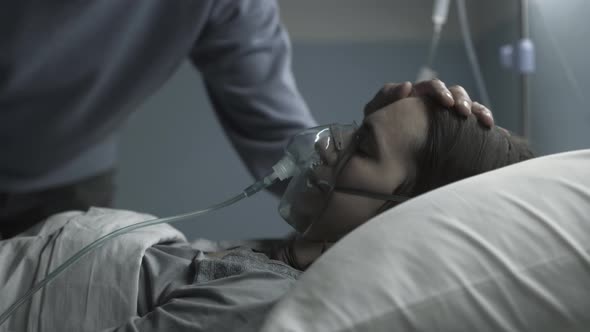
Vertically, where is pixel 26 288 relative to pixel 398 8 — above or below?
below

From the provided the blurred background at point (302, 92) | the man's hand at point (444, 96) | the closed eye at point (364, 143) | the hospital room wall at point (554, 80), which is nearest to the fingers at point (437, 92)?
the man's hand at point (444, 96)

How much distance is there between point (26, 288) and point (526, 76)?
1.37 meters

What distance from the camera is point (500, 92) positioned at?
2.17 m

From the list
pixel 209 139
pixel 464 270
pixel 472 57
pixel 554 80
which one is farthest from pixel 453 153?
pixel 209 139

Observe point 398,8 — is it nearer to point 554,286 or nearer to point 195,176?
point 195,176

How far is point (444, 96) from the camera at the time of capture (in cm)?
96

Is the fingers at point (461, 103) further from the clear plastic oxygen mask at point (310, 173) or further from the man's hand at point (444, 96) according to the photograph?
the clear plastic oxygen mask at point (310, 173)

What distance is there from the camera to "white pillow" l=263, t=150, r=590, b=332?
0.57m

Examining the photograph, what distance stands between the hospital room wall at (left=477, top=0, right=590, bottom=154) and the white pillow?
3.69 feet

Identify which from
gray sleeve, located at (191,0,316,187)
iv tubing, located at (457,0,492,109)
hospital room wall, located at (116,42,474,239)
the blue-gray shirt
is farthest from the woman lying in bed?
hospital room wall, located at (116,42,474,239)

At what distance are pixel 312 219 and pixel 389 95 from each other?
27 cm

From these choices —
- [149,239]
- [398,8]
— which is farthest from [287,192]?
[398,8]

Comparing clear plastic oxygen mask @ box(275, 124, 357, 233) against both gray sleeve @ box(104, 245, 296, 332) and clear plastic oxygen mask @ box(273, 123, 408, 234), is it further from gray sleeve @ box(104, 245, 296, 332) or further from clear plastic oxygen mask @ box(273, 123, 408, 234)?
gray sleeve @ box(104, 245, 296, 332)

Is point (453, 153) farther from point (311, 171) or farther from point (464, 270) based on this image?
point (464, 270)
